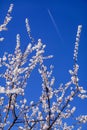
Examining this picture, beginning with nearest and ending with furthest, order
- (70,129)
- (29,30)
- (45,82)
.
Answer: (45,82), (29,30), (70,129)

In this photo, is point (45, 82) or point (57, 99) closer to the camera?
point (45, 82)

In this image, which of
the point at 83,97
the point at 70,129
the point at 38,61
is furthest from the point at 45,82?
the point at 70,129

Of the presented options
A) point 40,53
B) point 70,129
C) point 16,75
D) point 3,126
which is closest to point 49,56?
point 40,53

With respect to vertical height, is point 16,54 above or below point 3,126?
above

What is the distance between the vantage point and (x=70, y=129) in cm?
971

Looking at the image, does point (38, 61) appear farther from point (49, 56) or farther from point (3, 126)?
point (3, 126)

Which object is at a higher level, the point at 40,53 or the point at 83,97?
the point at 40,53

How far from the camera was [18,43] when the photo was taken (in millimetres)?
8586

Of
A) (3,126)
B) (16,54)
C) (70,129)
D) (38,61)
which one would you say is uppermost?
(16,54)

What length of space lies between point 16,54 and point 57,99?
1.89 m

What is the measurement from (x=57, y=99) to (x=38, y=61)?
153cm

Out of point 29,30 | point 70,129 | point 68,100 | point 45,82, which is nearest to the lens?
point 68,100

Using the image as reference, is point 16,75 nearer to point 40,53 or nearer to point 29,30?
point 40,53

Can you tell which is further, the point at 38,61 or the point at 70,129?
the point at 70,129
